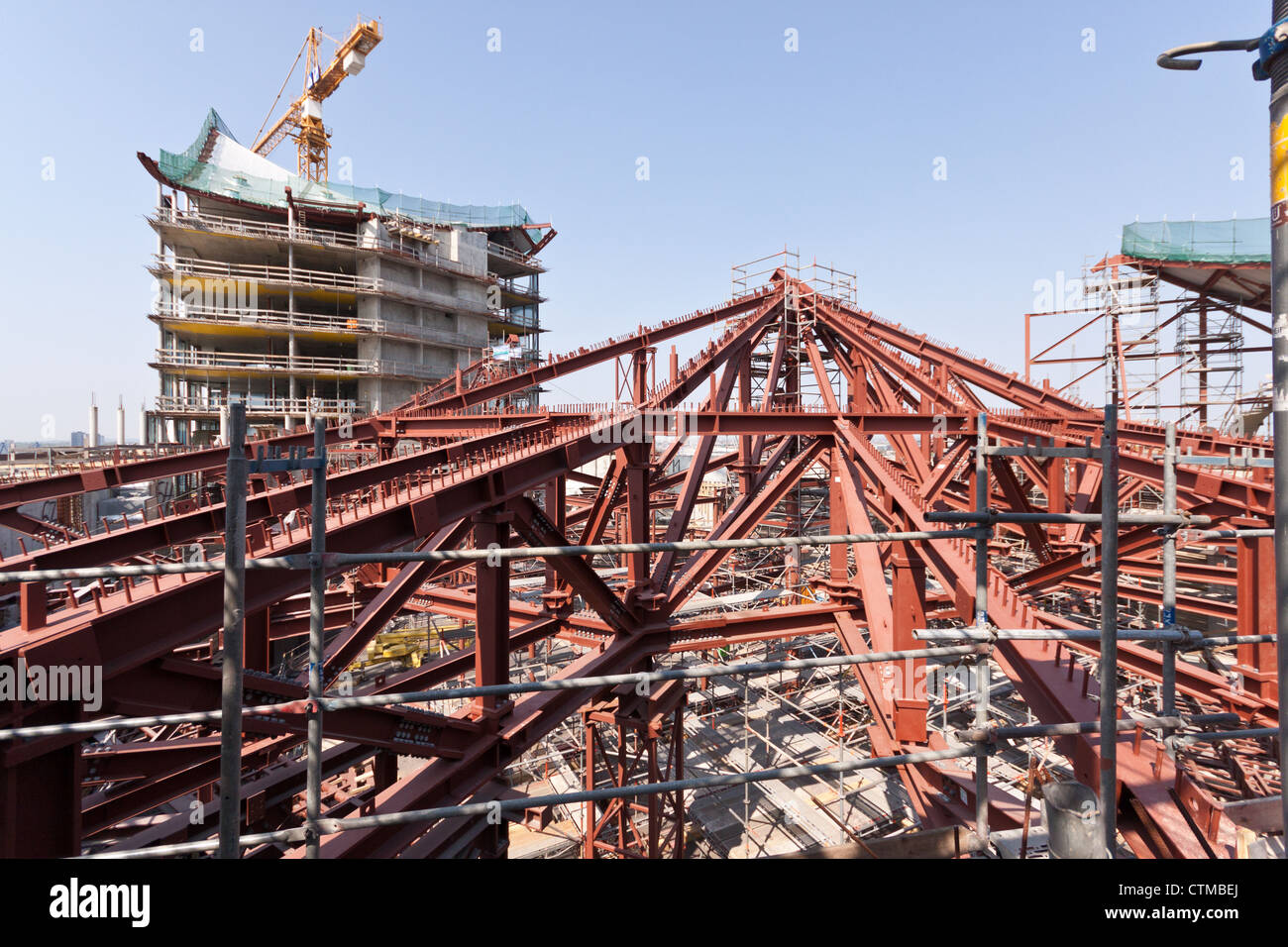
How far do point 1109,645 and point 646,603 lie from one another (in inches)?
250

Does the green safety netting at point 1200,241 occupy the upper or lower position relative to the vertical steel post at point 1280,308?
upper

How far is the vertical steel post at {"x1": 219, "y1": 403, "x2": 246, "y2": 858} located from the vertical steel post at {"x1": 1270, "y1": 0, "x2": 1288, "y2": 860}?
13.7 feet

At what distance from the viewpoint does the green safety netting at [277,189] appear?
1082 inches

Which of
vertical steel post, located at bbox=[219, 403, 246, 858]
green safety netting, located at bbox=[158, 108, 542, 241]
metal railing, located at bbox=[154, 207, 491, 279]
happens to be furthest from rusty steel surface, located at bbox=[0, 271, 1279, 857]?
green safety netting, located at bbox=[158, 108, 542, 241]

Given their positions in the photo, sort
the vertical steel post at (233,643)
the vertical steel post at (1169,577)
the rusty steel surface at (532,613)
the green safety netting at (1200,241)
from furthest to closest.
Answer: the green safety netting at (1200,241)
the rusty steel surface at (532,613)
the vertical steel post at (1169,577)
the vertical steel post at (233,643)

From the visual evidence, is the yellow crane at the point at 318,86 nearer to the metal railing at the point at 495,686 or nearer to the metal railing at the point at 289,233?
the metal railing at the point at 289,233

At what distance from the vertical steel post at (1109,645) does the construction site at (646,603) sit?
0.03 m

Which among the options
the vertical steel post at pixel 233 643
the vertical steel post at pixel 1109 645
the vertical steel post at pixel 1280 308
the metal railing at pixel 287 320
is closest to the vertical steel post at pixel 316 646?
the vertical steel post at pixel 233 643

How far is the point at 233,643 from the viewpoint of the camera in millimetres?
2283

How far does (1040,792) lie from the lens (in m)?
2.66

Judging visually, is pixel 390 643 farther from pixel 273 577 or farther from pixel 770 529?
pixel 273 577

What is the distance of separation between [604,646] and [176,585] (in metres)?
5.48

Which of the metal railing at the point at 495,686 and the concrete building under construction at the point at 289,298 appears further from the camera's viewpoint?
the concrete building under construction at the point at 289,298
